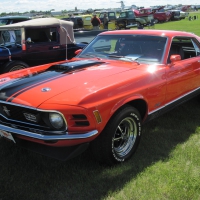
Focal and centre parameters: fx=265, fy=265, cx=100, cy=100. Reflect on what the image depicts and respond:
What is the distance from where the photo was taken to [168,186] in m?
2.82

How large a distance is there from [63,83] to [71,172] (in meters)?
1.04

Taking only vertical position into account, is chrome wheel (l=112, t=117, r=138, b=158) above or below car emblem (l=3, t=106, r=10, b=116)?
below

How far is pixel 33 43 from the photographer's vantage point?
713 cm

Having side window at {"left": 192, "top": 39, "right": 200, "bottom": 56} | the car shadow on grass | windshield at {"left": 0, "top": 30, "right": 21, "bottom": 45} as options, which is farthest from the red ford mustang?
windshield at {"left": 0, "top": 30, "right": 21, "bottom": 45}

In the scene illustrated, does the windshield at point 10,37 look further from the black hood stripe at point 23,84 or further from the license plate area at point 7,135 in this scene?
the license plate area at point 7,135

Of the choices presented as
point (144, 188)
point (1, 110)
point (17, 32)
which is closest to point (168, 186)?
point (144, 188)

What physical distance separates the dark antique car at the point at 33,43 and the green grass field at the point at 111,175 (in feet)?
11.4

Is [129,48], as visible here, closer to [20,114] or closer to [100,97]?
[100,97]

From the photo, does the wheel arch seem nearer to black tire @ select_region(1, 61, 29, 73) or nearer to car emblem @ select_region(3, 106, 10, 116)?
car emblem @ select_region(3, 106, 10, 116)

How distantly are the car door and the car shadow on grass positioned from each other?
634 mm

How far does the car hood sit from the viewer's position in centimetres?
273

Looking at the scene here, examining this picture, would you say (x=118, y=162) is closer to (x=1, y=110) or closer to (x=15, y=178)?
(x=15, y=178)

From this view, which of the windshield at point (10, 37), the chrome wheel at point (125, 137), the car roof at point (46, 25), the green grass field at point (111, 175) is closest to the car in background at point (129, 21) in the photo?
the car roof at point (46, 25)

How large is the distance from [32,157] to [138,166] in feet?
4.43
